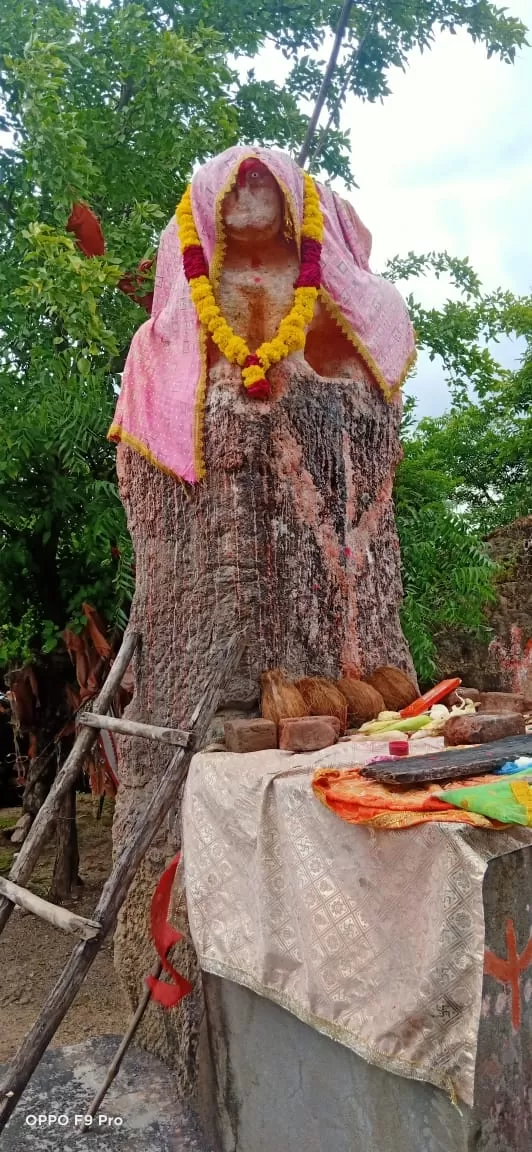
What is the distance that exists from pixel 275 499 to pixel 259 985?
167 centimetres

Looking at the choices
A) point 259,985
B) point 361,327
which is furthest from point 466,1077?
point 361,327

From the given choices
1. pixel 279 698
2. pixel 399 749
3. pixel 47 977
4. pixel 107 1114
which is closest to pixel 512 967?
pixel 399 749

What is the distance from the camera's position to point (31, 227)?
15.4ft

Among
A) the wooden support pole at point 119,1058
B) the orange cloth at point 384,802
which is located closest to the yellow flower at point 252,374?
the orange cloth at point 384,802

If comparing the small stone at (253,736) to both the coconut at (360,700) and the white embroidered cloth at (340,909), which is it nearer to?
the white embroidered cloth at (340,909)

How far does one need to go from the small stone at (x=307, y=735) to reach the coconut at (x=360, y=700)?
39cm

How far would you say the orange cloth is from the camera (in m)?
1.96

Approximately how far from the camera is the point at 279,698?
304 cm

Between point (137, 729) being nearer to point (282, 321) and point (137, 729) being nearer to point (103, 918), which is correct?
point (103, 918)

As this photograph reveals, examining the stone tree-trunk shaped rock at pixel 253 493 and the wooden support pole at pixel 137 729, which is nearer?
the wooden support pole at pixel 137 729

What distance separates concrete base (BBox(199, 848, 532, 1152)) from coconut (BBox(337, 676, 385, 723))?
1046 mm

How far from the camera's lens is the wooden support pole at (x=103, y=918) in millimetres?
2619

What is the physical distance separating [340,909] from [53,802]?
54.0 inches

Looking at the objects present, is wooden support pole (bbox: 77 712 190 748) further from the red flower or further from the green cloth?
the red flower
